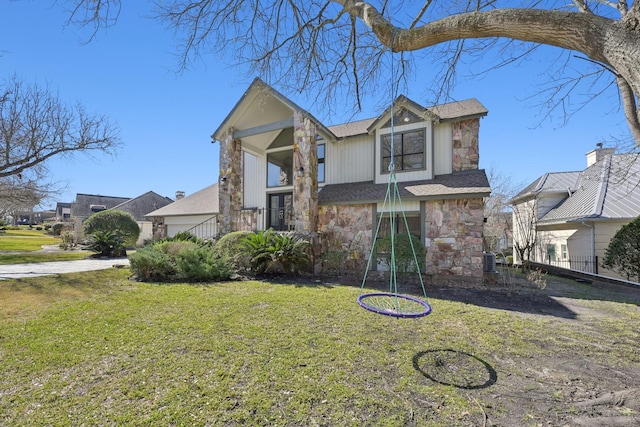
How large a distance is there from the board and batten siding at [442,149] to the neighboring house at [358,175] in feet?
0.11

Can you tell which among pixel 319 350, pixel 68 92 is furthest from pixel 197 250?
pixel 68 92

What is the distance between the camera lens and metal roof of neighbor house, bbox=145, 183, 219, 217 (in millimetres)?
15609

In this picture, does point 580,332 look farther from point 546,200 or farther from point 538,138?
point 546,200

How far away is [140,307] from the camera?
17.3ft

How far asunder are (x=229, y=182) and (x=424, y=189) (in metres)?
7.79

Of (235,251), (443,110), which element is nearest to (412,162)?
(443,110)

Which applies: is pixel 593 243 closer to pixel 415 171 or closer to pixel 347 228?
pixel 415 171

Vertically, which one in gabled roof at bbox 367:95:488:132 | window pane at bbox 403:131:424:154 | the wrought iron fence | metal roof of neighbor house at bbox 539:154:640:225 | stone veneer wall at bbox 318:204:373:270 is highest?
gabled roof at bbox 367:95:488:132

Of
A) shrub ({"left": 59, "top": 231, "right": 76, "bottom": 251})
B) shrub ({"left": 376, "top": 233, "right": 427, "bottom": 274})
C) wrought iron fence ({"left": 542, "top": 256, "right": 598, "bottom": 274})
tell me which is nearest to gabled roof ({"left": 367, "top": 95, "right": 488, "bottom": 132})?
shrub ({"left": 376, "top": 233, "right": 427, "bottom": 274})

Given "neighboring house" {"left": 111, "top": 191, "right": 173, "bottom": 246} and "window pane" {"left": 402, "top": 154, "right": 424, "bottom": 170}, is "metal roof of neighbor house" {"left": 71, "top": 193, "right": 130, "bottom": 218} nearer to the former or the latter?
"neighboring house" {"left": 111, "top": 191, "right": 173, "bottom": 246}

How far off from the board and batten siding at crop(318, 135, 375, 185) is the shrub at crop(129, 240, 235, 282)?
5940 millimetres

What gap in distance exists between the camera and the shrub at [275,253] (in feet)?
28.6

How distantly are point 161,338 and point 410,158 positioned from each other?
9.67m

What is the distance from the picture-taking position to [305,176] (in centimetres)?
1024
